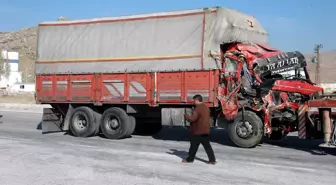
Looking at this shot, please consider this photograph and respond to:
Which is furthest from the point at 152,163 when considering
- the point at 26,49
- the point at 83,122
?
the point at 26,49

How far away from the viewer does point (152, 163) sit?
946 cm

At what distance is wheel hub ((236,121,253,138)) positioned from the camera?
12.0 meters

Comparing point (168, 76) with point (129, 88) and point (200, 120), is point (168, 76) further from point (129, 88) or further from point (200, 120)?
point (200, 120)

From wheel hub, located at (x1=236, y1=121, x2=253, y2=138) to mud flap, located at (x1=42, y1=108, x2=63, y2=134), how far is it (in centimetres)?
702

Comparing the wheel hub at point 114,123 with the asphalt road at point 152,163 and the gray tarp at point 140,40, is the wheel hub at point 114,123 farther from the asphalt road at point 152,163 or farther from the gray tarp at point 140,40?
the gray tarp at point 140,40

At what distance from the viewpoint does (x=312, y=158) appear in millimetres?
10438

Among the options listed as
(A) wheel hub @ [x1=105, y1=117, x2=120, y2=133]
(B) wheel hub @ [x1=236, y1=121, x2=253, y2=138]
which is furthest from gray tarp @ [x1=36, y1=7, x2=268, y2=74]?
(B) wheel hub @ [x1=236, y1=121, x2=253, y2=138]

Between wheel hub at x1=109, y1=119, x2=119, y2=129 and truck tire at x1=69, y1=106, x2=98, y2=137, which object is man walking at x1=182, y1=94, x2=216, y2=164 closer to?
wheel hub at x1=109, y1=119, x2=119, y2=129

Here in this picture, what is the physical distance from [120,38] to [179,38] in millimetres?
2245

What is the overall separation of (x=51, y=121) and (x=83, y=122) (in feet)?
4.79

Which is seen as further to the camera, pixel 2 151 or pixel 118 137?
pixel 118 137

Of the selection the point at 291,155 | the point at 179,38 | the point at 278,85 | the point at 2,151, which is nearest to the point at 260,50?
the point at 278,85

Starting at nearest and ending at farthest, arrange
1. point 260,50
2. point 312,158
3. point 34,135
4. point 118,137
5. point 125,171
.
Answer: point 125,171 < point 312,158 < point 260,50 < point 118,137 < point 34,135

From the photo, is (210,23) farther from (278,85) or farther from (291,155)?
(291,155)
